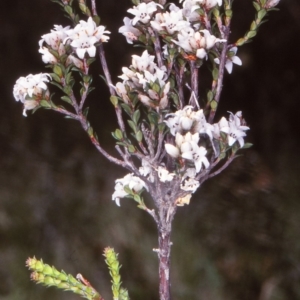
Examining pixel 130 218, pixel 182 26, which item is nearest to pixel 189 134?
pixel 182 26

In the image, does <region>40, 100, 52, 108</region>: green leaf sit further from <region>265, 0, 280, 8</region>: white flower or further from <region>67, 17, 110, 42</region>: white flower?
<region>265, 0, 280, 8</region>: white flower

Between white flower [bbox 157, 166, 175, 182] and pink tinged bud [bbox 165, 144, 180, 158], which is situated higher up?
pink tinged bud [bbox 165, 144, 180, 158]

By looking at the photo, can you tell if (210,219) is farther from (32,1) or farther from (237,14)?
(32,1)

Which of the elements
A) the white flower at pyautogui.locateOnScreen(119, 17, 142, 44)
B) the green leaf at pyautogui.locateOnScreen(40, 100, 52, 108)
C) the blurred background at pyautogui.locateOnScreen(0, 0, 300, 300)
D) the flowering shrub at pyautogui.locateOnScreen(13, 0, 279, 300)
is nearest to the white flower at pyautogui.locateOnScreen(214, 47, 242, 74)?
the flowering shrub at pyautogui.locateOnScreen(13, 0, 279, 300)

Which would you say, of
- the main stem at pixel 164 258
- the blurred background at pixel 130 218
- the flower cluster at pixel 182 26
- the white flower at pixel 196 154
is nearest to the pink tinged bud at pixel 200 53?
the flower cluster at pixel 182 26

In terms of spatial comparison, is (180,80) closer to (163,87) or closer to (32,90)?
(163,87)

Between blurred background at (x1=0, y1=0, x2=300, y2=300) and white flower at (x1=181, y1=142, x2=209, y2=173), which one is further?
blurred background at (x1=0, y1=0, x2=300, y2=300)

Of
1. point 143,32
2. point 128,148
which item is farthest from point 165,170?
point 143,32

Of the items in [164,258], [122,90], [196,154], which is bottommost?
[164,258]
